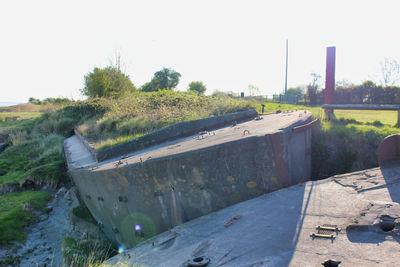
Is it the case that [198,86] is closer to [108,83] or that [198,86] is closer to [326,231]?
[108,83]

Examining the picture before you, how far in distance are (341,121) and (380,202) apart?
6073mm

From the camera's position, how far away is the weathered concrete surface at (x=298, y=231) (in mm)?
2576

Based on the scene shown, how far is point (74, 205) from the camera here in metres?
8.11

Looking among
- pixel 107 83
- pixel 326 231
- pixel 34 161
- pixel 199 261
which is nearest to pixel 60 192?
pixel 34 161

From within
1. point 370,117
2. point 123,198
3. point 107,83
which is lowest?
point 123,198

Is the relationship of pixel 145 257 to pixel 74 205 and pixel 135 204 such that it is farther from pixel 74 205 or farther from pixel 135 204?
pixel 74 205

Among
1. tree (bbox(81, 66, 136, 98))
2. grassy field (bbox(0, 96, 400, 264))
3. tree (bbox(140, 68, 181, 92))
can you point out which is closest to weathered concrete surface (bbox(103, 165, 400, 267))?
grassy field (bbox(0, 96, 400, 264))

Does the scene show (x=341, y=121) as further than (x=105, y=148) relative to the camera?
Yes

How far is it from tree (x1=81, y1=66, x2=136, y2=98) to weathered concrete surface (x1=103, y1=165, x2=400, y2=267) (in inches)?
665

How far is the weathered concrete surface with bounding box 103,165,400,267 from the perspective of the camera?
2.58 meters

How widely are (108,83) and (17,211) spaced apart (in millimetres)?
14155

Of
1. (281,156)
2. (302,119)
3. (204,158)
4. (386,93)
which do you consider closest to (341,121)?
(302,119)

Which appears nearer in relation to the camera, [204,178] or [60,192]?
[204,178]

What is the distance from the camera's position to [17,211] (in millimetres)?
7176
